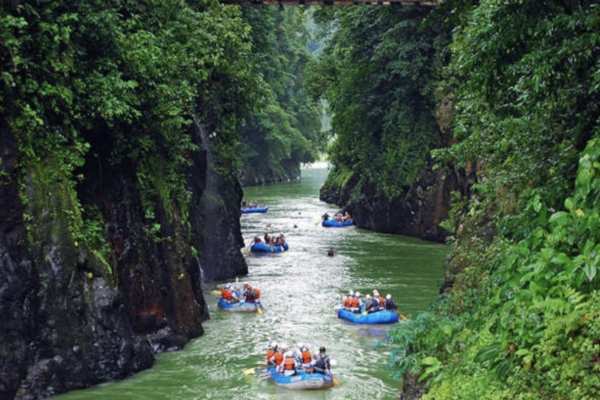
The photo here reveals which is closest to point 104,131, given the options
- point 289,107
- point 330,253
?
point 330,253

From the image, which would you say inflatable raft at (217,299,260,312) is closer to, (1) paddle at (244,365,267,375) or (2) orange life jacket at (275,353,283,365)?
(1) paddle at (244,365,267,375)

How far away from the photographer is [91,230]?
55.0 feet

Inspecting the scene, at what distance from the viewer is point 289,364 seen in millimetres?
16828

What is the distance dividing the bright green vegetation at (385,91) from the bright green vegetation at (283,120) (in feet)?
93.0

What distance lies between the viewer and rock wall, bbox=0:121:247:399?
48.8ft

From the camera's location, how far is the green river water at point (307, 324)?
53.6 ft

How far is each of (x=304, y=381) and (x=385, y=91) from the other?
24.7 meters

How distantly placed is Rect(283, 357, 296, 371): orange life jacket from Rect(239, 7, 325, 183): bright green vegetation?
171ft

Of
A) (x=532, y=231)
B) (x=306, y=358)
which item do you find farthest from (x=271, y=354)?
(x=532, y=231)

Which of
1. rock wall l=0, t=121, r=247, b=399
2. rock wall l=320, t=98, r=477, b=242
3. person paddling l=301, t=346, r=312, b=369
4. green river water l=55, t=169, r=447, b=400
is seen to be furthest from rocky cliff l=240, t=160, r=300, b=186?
person paddling l=301, t=346, r=312, b=369

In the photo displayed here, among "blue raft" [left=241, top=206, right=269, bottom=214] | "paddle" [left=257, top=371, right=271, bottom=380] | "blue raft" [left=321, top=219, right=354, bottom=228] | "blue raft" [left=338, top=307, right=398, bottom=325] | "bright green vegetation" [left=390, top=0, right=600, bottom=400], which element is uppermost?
"bright green vegetation" [left=390, top=0, right=600, bottom=400]

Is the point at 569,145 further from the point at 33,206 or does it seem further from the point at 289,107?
the point at 289,107

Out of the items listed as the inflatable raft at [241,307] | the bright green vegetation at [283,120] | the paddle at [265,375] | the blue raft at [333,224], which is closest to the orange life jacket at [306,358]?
the paddle at [265,375]

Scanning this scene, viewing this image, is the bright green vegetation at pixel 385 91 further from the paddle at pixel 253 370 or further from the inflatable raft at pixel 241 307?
the paddle at pixel 253 370
